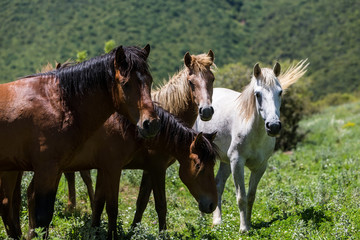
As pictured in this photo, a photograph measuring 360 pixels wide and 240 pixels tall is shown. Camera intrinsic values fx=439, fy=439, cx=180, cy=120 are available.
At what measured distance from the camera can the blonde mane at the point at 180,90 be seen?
6.18 metres

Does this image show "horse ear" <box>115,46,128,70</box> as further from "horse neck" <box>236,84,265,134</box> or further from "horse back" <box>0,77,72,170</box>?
"horse neck" <box>236,84,265,134</box>

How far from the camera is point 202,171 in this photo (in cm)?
498

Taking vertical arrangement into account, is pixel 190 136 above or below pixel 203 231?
above

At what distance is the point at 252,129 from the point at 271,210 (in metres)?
1.37

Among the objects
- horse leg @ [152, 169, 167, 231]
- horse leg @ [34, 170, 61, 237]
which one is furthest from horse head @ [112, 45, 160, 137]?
horse leg @ [152, 169, 167, 231]

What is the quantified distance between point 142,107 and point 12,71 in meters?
32.5

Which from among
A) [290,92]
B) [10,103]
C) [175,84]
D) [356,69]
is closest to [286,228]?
[175,84]

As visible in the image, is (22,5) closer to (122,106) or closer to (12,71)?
(12,71)

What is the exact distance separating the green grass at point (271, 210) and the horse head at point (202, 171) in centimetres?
49

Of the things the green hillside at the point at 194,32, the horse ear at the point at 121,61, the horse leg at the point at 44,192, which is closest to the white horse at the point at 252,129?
the horse ear at the point at 121,61

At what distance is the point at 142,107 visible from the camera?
4.10 m

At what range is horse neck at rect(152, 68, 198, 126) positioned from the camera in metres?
6.20

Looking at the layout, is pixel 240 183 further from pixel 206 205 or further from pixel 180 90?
pixel 180 90

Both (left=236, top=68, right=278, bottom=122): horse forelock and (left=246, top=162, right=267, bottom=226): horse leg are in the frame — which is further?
(left=246, top=162, right=267, bottom=226): horse leg
